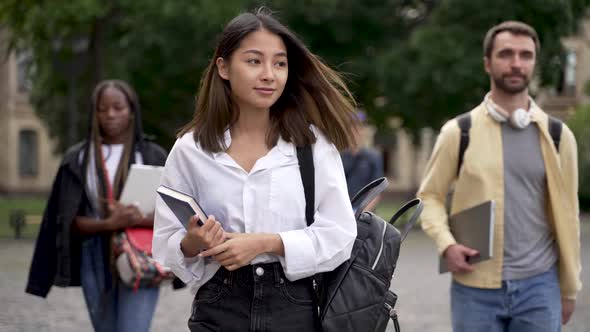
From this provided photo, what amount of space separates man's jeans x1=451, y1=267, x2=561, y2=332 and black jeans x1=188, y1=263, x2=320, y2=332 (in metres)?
1.62

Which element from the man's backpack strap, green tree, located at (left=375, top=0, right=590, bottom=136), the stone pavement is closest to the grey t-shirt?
the man's backpack strap

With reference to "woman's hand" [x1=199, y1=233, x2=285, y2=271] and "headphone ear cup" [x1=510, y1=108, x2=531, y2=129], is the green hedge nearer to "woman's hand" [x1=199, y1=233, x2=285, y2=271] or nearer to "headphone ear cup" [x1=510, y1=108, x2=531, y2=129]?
"headphone ear cup" [x1=510, y1=108, x2=531, y2=129]

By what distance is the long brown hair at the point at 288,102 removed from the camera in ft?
10.3

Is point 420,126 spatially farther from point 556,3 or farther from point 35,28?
point 35,28

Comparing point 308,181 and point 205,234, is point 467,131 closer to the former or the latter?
point 308,181

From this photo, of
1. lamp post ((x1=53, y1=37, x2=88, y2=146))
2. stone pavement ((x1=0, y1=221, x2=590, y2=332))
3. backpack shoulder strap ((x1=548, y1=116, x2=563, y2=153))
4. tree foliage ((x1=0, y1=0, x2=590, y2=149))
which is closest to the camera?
backpack shoulder strap ((x1=548, y1=116, x2=563, y2=153))

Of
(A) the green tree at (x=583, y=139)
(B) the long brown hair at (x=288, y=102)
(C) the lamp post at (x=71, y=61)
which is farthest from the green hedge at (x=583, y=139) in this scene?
(B) the long brown hair at (x=288, y=102)

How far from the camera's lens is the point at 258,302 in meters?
3.02

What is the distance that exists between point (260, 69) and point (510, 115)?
1.84 m

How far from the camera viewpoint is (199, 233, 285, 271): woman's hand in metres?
2.89

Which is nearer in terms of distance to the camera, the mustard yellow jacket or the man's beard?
the mustard yellow jacket

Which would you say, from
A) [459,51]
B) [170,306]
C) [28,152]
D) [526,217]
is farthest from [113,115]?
[28,152]

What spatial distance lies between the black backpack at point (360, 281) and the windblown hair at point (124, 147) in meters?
2.48

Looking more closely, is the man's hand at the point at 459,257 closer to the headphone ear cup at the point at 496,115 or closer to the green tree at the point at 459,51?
the headphone ear cup at the point at 496,115
